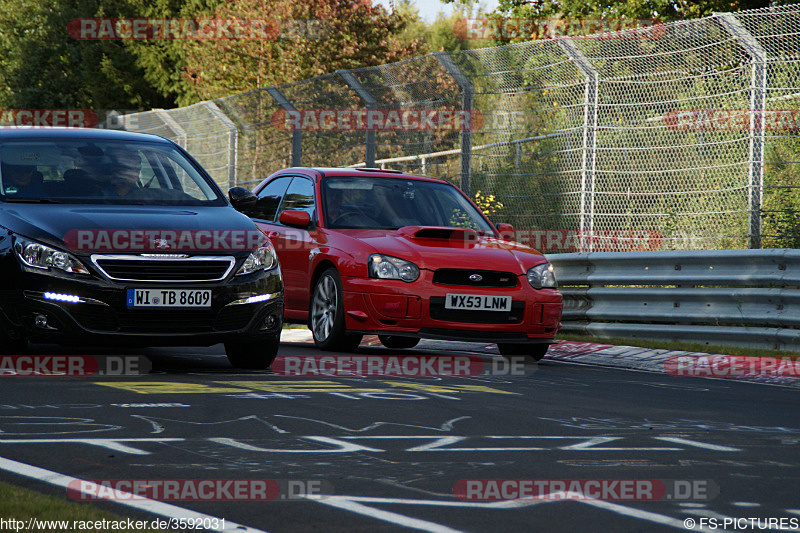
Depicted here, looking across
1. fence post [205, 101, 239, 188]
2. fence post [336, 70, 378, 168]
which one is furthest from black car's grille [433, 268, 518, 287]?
fence post [205, 101, 239, 188]

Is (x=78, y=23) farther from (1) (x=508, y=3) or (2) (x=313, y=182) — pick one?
(2) (x=313, y=182)

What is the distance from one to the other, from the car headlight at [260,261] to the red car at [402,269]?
A: 1.54 metres

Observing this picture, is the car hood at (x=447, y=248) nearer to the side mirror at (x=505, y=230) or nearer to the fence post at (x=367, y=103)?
the side mirror at (x=505, y=230)

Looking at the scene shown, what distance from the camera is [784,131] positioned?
1181 centimetres

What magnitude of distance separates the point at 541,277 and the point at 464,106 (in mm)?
4557

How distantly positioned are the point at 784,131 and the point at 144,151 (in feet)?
19.3

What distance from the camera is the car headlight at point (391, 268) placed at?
10516 millimetres

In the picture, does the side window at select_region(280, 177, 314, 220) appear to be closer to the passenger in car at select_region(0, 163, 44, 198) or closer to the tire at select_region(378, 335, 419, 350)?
the tire at select_region(378, 335, 419, 350)

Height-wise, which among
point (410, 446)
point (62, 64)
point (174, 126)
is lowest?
point (410, 446)

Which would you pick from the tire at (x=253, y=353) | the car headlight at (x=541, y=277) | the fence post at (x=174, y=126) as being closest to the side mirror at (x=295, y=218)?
the car headlight at (x=541, y=277)

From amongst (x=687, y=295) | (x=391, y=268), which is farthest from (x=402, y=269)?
(x=687, y=295)

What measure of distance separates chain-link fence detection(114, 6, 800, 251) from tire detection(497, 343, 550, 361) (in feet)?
7.87

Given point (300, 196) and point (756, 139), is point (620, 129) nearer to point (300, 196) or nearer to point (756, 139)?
point (756, 139)

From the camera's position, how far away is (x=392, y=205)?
12.0 metres
